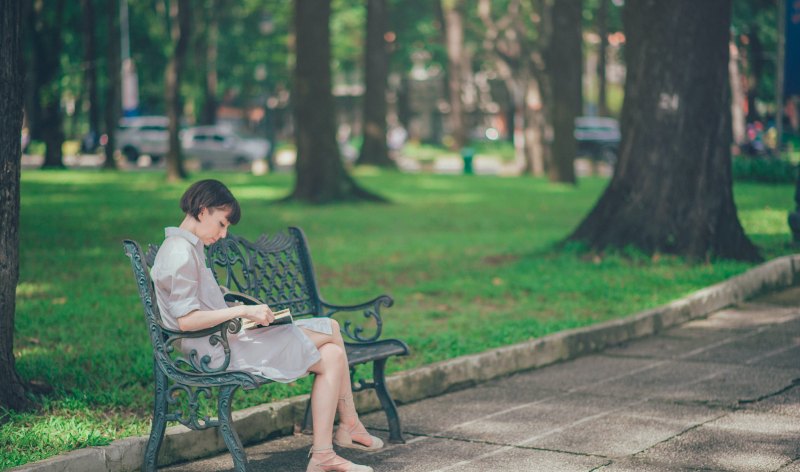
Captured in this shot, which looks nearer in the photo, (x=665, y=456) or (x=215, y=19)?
(x=665, y=456)

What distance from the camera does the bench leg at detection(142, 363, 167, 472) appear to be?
212 inches

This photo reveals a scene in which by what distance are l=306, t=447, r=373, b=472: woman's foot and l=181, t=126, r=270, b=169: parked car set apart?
41.7 metres

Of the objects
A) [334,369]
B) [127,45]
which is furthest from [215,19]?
[334,369]

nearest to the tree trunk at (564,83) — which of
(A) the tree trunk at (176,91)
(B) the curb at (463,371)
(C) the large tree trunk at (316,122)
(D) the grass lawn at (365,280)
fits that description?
(D) the grass lawn at (365,280)

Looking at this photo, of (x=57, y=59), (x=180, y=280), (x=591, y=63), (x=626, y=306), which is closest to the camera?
(x=180, y=280)

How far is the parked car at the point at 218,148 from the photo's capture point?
46.8 metres

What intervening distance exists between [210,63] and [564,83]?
106 feet

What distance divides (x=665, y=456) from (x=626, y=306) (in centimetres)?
440

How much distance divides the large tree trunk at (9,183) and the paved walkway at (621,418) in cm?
125

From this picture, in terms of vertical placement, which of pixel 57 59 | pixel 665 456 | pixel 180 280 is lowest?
pixel 665 456

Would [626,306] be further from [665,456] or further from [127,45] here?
[127,45]

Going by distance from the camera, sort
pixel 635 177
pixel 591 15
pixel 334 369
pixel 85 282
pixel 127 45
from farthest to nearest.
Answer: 1. pixel 127 45
2. pixel 591 15
3. pixel 635 177
4. pixel 85 282
5. pixel 334 369

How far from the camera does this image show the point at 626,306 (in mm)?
10148

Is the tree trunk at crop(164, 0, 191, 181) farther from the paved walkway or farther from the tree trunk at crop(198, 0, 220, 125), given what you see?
the paved walkway
